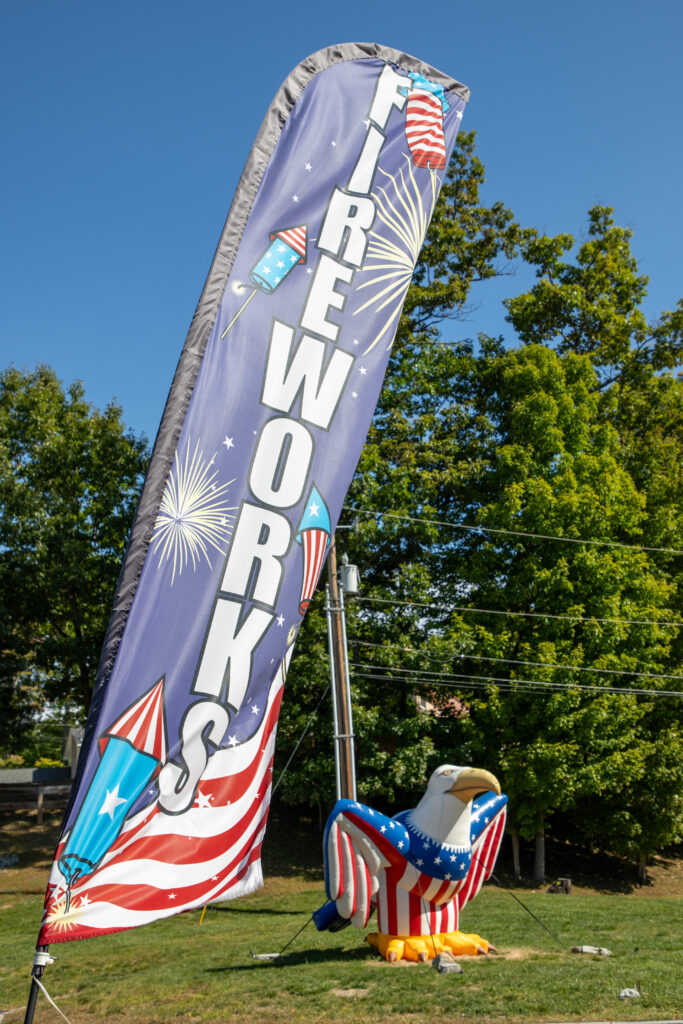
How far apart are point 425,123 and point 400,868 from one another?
7.35m

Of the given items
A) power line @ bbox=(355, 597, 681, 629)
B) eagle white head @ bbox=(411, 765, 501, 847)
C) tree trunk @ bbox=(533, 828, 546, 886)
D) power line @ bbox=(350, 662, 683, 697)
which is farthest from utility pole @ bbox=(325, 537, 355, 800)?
tree trunk @ bbox=(533, 828, 546, 886)

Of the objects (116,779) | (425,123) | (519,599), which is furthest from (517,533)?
(116,779)

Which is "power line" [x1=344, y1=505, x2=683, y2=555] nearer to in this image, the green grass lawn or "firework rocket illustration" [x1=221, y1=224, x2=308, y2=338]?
the green grass lawn

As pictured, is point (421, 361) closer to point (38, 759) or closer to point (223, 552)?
point (223, 552)

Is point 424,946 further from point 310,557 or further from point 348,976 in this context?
point 310,557

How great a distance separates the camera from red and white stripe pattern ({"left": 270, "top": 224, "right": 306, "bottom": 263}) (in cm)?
606

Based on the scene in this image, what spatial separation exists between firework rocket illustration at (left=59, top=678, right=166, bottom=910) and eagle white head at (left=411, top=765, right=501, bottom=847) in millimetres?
4624

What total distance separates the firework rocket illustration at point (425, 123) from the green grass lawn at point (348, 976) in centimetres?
710

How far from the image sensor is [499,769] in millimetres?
20156

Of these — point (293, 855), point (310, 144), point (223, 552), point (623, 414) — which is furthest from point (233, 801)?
point (623, 414)

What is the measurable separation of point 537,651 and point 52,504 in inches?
569

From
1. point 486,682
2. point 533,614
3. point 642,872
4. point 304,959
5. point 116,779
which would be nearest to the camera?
point 116,779

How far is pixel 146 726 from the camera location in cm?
487

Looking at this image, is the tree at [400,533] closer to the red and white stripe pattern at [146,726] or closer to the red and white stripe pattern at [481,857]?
the red and white stripe pattern at [481,857]
